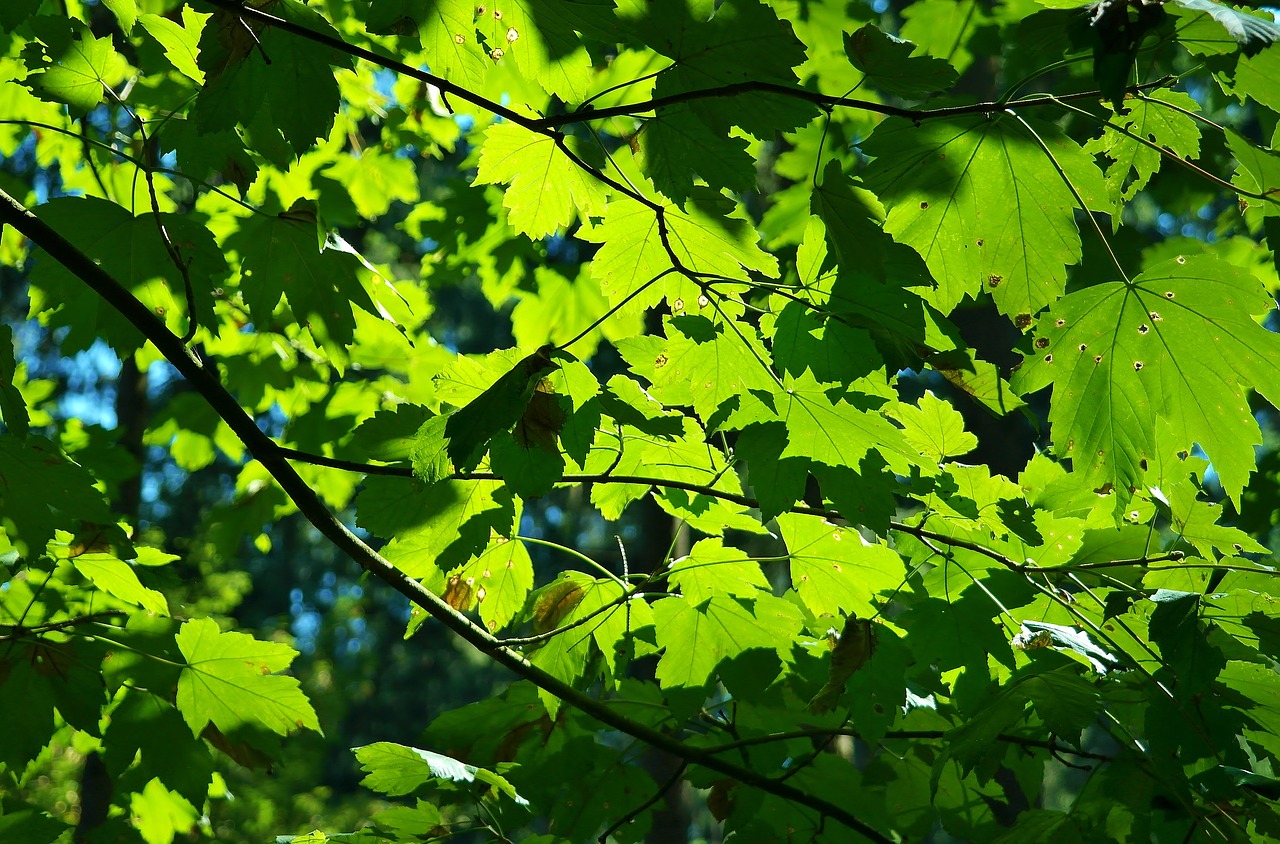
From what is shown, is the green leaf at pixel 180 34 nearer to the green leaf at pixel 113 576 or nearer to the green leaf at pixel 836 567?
the green leaf at pixel 113 576

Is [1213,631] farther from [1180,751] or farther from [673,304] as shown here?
[673,304]

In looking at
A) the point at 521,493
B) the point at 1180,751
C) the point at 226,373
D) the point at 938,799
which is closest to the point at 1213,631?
the point at 1180,751

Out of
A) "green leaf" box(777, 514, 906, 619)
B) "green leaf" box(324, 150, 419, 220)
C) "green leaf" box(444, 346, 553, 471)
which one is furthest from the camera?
"green leaf" box(324, 150, 419, 220)

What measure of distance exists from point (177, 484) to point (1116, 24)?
2191 cm

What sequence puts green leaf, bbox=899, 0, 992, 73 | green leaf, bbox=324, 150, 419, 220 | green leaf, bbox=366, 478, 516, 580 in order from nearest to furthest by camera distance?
→ green leaf, bbox=366, 478, 516, 580
green leaf, bbox=899, 0, 992, 73
green leaf, bbox=324, 150, 419, 220

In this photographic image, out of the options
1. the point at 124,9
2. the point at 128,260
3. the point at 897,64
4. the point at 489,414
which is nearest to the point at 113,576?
the point at 128,260

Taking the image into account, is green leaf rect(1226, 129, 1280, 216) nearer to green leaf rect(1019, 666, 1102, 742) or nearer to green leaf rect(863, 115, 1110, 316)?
green leaf rect(863, 115, 1110, 316)

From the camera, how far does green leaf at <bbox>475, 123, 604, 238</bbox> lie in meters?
1.69

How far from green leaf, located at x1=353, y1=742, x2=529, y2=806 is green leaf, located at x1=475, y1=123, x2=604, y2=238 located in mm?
1053

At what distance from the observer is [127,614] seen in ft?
7.14

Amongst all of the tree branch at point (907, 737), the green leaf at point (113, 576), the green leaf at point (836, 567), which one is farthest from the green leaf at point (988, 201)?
the green leaf at point (113, 576)

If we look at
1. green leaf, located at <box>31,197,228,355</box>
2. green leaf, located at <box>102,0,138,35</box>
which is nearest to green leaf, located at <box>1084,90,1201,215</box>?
green leaf, located at <box>31,197,228,355</box>

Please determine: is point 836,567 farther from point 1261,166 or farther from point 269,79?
point 269,79

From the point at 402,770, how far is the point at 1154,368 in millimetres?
1598
